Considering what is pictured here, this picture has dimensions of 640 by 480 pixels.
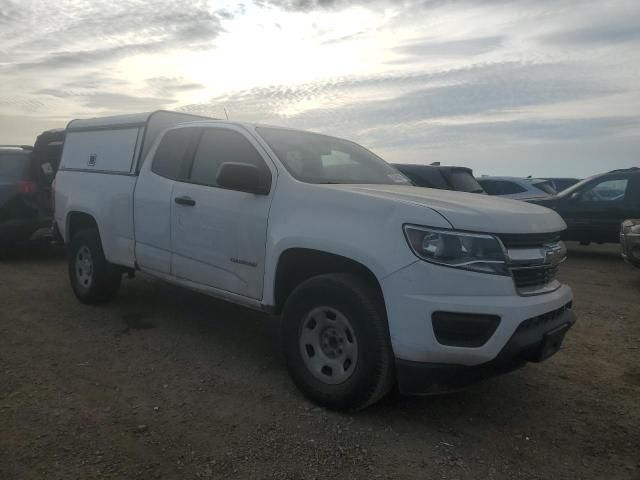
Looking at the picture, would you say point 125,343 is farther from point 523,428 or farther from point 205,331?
point 523,428

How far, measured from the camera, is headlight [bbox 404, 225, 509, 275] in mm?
3027

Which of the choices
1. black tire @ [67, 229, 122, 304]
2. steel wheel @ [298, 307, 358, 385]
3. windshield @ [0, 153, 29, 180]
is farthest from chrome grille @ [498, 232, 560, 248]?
windshield @ [0, 153, 29, 180]

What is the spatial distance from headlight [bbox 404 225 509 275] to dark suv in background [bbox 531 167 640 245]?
8163mm

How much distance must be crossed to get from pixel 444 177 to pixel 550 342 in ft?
17.5

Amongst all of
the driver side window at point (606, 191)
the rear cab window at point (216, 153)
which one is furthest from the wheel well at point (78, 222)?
the driver side window at point (606, 191)

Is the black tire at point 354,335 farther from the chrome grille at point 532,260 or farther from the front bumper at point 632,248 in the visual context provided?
the front bumper at point 632,248

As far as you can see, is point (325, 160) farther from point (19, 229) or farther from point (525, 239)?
point (19, 229)

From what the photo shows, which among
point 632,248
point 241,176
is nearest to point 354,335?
point 241,176

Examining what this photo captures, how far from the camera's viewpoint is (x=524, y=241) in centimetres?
325

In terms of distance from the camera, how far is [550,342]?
10.7ft

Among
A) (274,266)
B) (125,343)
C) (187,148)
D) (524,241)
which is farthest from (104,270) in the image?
(524,241)

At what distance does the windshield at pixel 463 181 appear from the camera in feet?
26.9

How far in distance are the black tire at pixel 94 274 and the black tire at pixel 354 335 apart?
108 inches

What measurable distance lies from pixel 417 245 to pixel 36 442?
236 cm
